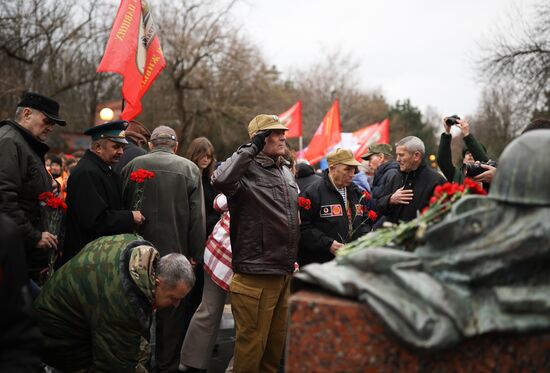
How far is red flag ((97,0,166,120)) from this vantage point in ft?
19.4

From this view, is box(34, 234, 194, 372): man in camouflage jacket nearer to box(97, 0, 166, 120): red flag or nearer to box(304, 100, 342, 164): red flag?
box(97, 0, 166, 120): red flag

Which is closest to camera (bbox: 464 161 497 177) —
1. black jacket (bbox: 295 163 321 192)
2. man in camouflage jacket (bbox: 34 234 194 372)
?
man in camouflage jacket (bbox: 34 234 194 372)

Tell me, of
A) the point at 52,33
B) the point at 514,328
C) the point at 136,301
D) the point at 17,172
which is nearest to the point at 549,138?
the point at 514,328

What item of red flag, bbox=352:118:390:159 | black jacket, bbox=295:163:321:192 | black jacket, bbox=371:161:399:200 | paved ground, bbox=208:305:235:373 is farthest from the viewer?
red flag, bbox=352:118:390:159

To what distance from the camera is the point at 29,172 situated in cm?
415

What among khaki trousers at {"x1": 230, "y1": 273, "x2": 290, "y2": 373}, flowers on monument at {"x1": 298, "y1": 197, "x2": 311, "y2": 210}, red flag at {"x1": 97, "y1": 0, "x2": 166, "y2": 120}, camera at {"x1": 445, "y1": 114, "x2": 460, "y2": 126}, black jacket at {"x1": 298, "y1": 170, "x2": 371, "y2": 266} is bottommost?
khaki trousers at {"x1": 230, "y1": 273, "x2": 290, "y2": 373}

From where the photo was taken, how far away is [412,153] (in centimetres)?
523

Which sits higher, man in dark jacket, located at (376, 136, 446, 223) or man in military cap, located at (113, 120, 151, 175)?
man in military cap, located at (113, 120, 151, 175)

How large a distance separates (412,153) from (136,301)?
277 centimetres

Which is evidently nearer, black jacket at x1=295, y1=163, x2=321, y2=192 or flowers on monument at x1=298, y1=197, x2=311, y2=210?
flowers on monument at x1=298, y1=197, x2=311, y2=210

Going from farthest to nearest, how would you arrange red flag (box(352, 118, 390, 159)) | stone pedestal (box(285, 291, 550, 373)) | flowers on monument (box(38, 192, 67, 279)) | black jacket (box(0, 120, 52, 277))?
red flag (box(352, 118, 390, 159)), flowers on monument (box(38, 192, 67, 279)), black jacket (box(0, 120, 52, 277)), stone pedestal (box(285, 291, 550, 373))

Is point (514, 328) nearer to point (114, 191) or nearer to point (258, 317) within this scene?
point (258, 317)

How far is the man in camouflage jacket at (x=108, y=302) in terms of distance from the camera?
350cm

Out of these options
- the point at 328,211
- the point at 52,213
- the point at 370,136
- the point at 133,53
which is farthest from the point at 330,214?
the point at 370,136
